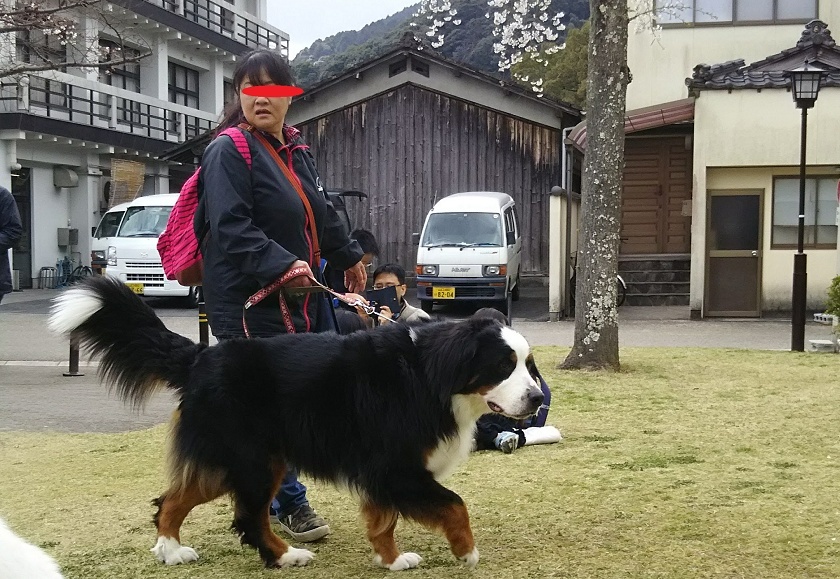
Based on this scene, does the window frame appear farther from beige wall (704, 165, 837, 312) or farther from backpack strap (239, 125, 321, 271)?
backpack strap (239, 125, 321, 271)

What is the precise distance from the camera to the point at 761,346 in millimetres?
12625

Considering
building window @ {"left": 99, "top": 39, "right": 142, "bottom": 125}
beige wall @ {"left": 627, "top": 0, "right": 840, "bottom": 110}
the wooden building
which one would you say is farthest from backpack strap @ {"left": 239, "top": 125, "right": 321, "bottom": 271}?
building window @ {"left": 99, "top": 39, "right": 142, "bottom": 125}

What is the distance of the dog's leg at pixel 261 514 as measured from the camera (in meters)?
3.61

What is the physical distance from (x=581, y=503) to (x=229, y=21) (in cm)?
3240

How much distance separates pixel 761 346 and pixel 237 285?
10300 millimetres

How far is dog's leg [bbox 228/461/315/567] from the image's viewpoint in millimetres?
3605

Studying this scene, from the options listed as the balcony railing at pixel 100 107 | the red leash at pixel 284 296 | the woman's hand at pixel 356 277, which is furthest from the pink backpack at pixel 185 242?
the balcony railing at pixel 100 107

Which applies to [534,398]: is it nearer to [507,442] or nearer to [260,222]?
[260,222]

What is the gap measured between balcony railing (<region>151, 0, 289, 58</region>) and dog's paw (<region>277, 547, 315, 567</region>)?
26741 mm

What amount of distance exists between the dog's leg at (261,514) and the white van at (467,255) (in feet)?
43.6

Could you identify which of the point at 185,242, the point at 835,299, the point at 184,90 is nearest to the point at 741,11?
the point at 835,299

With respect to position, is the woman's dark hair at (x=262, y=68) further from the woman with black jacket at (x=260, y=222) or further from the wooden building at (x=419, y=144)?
the wooden building at (x=419, y=144)

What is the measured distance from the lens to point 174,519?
3.76 m

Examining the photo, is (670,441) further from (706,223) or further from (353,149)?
(353,149)
